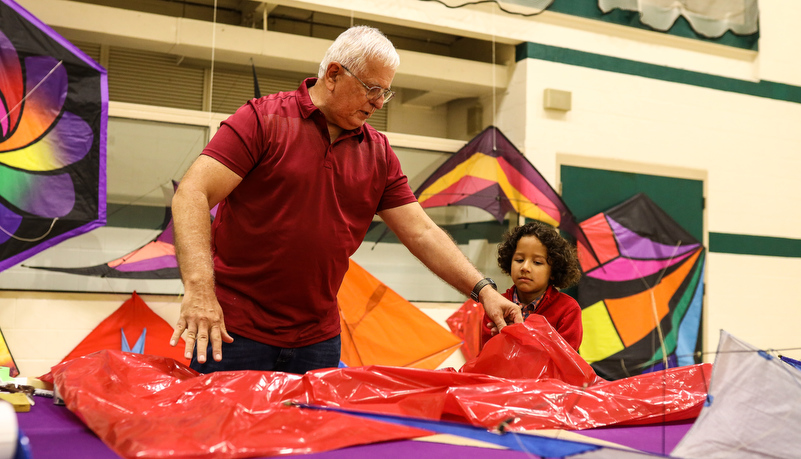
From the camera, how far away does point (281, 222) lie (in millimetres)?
1622

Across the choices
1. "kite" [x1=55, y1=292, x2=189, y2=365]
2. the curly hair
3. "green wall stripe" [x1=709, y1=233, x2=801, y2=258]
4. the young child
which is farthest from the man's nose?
"green wall stripe" [x1=709, y1=233, x2=801, y2=258]

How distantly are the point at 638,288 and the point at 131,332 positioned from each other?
9.96 ft

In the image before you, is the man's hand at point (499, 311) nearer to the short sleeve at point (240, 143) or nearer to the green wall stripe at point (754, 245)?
the short sleeve at point (240, 143)

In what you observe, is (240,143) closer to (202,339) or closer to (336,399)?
(202,339)

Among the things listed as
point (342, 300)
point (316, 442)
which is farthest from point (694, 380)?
point (342, 300)

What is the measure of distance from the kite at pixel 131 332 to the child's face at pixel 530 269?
1864 mm

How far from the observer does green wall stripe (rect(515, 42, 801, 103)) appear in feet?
15.4

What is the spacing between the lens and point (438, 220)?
441 cm

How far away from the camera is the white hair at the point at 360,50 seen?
1659 millimetres

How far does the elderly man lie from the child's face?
73 centimetres

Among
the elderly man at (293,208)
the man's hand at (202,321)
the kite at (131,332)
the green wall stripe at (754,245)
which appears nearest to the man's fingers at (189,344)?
the man's hand at (202,321)

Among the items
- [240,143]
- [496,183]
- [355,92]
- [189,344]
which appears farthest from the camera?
[496,183]

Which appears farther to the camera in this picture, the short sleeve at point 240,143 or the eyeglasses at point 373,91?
the eyeglasses at point 373,91

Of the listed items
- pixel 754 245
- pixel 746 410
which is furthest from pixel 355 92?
pixel 754 245
